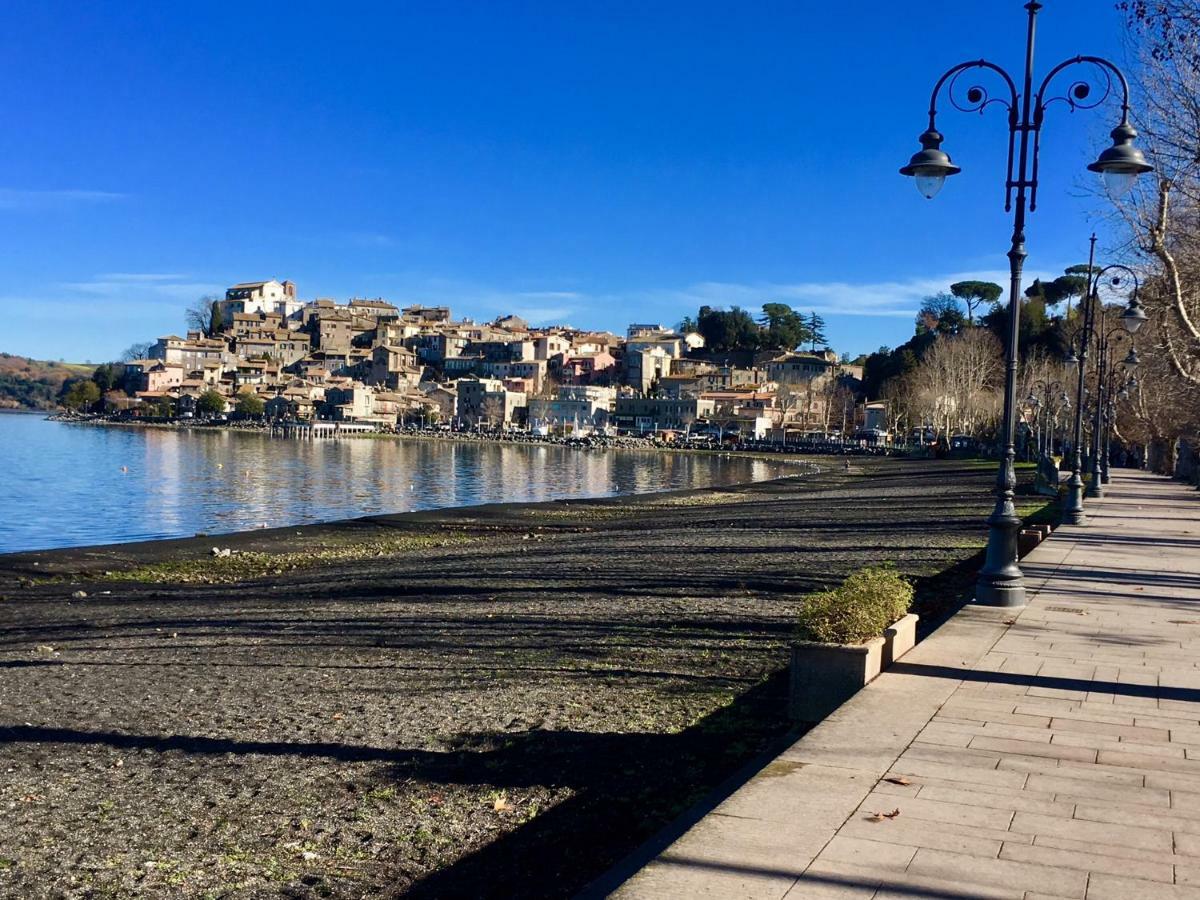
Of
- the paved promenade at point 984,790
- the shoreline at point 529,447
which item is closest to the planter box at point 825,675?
the paved promenade at point 984,790

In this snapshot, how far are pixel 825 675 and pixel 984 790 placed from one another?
2.08 metres

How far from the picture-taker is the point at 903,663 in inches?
310

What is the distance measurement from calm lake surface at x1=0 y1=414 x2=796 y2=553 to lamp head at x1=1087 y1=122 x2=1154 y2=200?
26.4 m

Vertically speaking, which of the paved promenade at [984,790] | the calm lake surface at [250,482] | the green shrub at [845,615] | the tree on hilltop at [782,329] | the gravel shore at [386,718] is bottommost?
the calm lake surface at [250,482]

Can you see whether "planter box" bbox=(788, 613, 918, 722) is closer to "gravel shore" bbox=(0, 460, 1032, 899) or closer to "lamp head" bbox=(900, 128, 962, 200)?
"gravel shore" bbox=(0, 460, 1032, 899)

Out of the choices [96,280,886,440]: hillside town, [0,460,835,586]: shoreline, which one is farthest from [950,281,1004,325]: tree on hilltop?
[0,460,835,586]: shoreline

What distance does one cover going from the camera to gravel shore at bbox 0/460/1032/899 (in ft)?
19.4

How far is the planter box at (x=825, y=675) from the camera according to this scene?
7.11 meters

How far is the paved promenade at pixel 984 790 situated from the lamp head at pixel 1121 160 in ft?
14.0

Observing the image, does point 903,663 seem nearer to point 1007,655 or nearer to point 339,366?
point 1007,655

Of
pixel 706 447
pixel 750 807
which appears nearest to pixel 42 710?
pixel 750 807

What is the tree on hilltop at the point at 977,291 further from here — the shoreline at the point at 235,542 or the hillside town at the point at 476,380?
the shoreline at the point at 235,542

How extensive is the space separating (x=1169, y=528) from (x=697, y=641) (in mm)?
14005

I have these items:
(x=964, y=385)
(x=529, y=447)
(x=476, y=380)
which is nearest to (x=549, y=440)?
(x=529, y=447)
